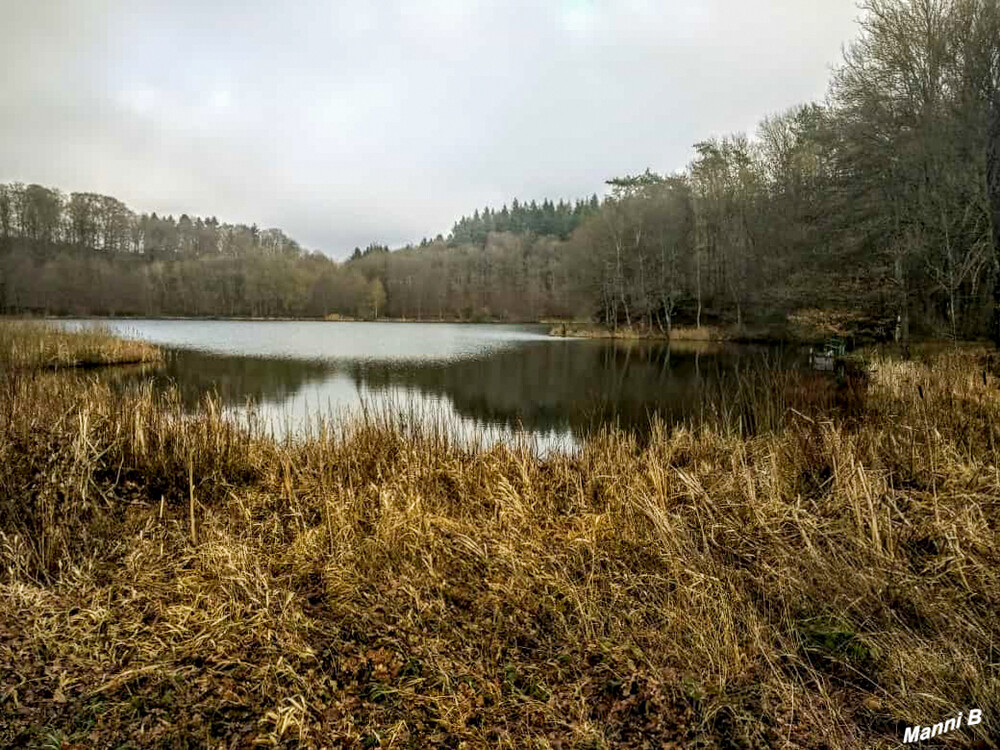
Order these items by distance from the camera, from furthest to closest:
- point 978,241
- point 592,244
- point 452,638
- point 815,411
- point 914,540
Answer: point 592,244 < point 978,241 < point 815,411 < point 914,540 < point 452,638

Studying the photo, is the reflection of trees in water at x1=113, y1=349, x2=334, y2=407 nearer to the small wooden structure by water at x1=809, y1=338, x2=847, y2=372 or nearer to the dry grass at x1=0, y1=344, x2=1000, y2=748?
the dry grass at x1=0, y1=344, x2=1000, y2=748

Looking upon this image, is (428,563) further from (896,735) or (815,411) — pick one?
(815,411)

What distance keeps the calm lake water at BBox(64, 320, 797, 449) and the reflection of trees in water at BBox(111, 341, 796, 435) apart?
3 cm

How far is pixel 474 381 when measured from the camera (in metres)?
15.8

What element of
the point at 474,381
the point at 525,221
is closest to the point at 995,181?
the point at 474,381

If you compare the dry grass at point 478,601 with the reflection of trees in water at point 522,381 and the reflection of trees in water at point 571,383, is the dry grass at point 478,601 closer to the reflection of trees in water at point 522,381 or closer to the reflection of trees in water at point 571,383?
the reflection of trees in water at point 571,383

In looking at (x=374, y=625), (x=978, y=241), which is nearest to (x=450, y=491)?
(x=374, y=625)

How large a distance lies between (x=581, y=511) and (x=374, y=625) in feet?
7.02

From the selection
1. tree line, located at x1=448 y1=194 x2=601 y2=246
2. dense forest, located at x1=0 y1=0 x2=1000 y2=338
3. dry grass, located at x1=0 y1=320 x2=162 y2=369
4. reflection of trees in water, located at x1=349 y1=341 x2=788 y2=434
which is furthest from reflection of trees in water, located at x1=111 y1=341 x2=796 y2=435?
tree line, located at x1=448 y1=194 x2=601 y2=246

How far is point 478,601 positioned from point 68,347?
18.9m

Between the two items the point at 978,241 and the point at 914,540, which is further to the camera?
the point at 978,241

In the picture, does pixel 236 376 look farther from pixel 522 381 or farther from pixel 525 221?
pixel 525 221

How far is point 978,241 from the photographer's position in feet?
45.0

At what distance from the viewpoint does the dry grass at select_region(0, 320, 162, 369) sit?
14.1 metres
